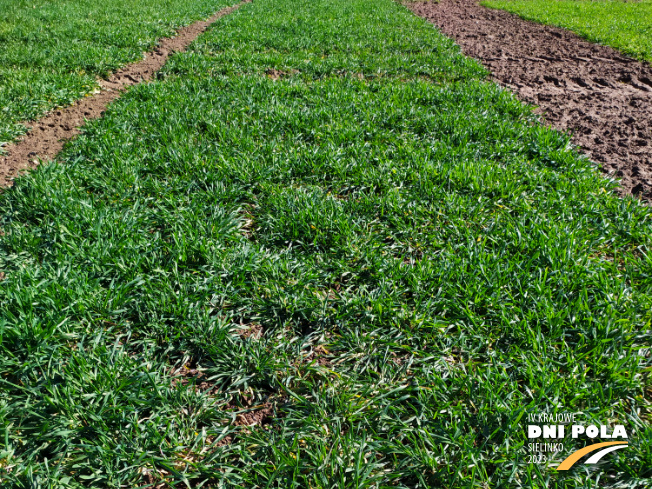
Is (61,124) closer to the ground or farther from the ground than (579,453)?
farther from the ground

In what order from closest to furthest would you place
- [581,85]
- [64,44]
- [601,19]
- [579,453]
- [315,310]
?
[579,453], [315,310], [581,85], [64,44], [601,19]

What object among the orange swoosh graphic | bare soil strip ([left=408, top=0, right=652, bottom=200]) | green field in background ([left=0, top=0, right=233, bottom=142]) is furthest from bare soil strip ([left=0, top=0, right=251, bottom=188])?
bare soil strip ([left=408, top=0, right=652, bottom=200])

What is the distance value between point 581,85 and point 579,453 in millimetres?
6181

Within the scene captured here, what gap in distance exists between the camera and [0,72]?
503cm

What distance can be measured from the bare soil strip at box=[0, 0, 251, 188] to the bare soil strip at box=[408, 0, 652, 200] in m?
5.53

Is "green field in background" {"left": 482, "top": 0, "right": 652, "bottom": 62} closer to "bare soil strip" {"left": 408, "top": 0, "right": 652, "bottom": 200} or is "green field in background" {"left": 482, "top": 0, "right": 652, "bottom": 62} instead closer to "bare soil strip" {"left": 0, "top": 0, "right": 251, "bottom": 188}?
"bare soil strip" {"left": 408, "top": 0, "right": 652, "bottom": 200}

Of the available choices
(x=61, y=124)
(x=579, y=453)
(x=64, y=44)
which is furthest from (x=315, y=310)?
(x=64, y=44)

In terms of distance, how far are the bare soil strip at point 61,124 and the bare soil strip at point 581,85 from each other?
553 centimetres

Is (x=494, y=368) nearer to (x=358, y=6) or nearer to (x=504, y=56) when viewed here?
(x=504, y=56)

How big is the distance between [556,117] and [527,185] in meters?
2.27

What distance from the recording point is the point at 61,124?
4.21 meters

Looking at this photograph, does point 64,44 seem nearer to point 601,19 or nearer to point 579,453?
point 579,453

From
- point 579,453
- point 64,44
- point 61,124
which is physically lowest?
point 579,453

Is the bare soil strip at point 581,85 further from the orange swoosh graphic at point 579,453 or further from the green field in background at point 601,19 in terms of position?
the orange swoosh graphic at point 579,453
